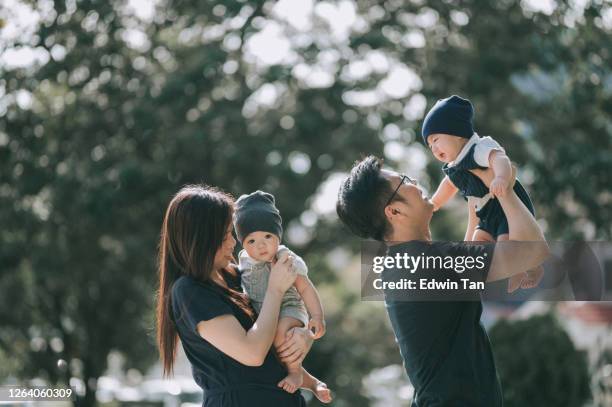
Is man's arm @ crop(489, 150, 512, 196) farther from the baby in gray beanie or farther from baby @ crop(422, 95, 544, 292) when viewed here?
the baby in gray beanie

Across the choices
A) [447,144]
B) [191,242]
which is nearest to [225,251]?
[191,242]

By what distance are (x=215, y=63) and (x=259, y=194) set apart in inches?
344

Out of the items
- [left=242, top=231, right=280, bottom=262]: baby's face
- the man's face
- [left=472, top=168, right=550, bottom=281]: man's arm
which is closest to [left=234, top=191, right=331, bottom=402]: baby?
[left=242, top=231, right=280, bottom=262]: baby's face

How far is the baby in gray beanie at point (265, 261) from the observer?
114 inches

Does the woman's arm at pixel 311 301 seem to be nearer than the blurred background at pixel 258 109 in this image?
Yes

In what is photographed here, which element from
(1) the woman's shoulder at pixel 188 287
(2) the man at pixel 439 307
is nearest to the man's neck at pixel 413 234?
(2) the man at pixel 439 307

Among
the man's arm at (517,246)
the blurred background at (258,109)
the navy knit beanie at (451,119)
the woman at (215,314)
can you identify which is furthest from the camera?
the blurred background at (258,109)

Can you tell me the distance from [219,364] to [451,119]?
3.35ft

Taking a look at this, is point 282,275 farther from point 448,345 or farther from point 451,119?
point 451,119

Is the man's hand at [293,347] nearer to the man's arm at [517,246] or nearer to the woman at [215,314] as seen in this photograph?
the woman at [215,314]

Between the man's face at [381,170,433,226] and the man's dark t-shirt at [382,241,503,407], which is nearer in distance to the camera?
the man's dark t-shirt at [382,241,503,407]

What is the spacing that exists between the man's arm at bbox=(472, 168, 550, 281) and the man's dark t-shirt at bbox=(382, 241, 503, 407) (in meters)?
0.03

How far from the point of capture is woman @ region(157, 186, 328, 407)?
268 centimetres

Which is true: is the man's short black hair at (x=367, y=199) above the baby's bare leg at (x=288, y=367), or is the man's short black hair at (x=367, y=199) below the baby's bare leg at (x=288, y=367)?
above
